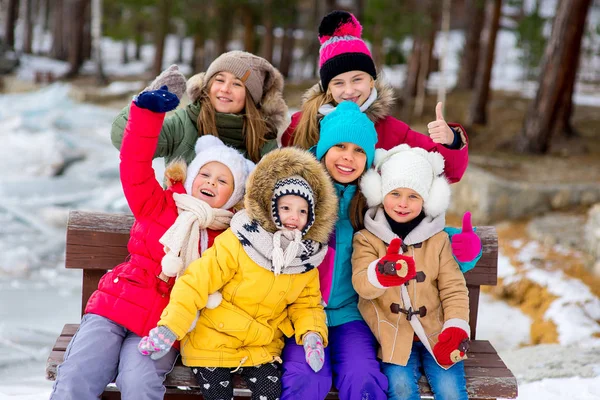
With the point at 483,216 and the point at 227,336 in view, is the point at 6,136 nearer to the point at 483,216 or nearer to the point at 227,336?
the point at 483,216

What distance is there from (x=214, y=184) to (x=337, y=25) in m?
1.20

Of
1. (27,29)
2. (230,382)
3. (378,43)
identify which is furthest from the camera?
(27,29)

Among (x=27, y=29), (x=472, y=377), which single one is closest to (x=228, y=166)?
(x=472, y=377)

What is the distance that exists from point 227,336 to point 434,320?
0.90 metres

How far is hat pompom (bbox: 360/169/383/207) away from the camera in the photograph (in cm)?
290

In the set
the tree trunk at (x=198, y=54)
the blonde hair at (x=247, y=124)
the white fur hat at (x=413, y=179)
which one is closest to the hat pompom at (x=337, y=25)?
the blonde hair at (x=247, y=124)

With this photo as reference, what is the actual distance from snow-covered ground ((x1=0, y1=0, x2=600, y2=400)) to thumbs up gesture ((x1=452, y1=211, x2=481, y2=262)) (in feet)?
4.68

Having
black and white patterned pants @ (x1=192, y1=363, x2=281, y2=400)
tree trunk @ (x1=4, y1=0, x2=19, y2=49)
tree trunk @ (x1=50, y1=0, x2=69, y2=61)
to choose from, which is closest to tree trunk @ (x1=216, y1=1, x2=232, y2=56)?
tree trunk @ (x1=4, y1=0, x2=19, y2=49)

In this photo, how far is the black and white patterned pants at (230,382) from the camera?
252 cm

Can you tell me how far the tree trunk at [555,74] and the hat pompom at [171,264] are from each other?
816 centimetres

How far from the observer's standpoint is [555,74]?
30.5 feet

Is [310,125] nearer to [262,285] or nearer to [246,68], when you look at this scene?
[246,68]

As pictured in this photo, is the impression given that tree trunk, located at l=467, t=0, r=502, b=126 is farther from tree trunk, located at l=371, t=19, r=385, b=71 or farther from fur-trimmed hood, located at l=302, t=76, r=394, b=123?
fur-trimmed hood, located at l=302, t=76, r=394, b=123

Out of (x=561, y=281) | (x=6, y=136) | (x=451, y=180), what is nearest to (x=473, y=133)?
(x=561, y=281)
